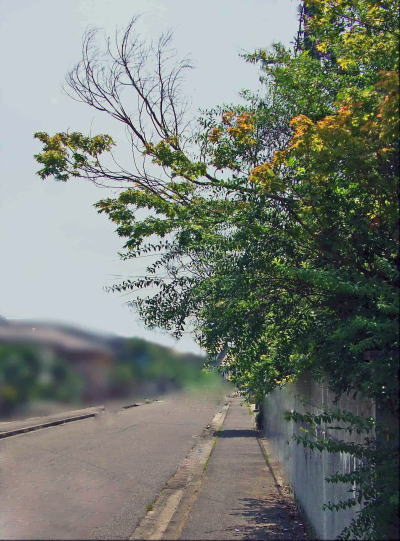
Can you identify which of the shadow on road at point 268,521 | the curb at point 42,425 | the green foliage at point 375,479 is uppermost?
the curb at point 42,425

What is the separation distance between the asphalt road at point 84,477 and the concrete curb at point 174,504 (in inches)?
6.7

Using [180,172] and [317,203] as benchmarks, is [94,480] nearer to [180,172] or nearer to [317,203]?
[180,172]

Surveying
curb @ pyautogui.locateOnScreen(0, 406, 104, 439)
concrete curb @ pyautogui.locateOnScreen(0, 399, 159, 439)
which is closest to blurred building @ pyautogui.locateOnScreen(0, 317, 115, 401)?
curb @ pyautogui.locateOnScreen(0, 406, 104, 439)

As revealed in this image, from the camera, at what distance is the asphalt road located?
362 inches

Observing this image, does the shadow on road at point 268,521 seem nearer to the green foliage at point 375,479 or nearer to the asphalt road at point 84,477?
the asphalt road at point 84,477

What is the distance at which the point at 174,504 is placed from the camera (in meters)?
11.2

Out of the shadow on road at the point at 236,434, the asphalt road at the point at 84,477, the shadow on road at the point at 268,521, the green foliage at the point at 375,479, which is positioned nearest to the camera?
the green foliage at the point at 375,479

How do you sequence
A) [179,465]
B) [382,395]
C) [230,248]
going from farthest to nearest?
[179,465], [230,248], [382,395]

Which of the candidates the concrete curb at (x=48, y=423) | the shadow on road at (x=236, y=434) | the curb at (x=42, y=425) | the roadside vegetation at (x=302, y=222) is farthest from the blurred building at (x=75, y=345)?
the shadow on road at (x=236, y=434)

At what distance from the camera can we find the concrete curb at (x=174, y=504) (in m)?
9.09

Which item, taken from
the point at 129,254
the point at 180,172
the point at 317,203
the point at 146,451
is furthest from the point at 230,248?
the point at 146,451

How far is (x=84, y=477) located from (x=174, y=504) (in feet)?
10.4

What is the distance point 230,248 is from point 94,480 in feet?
23.4

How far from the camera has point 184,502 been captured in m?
11.4
